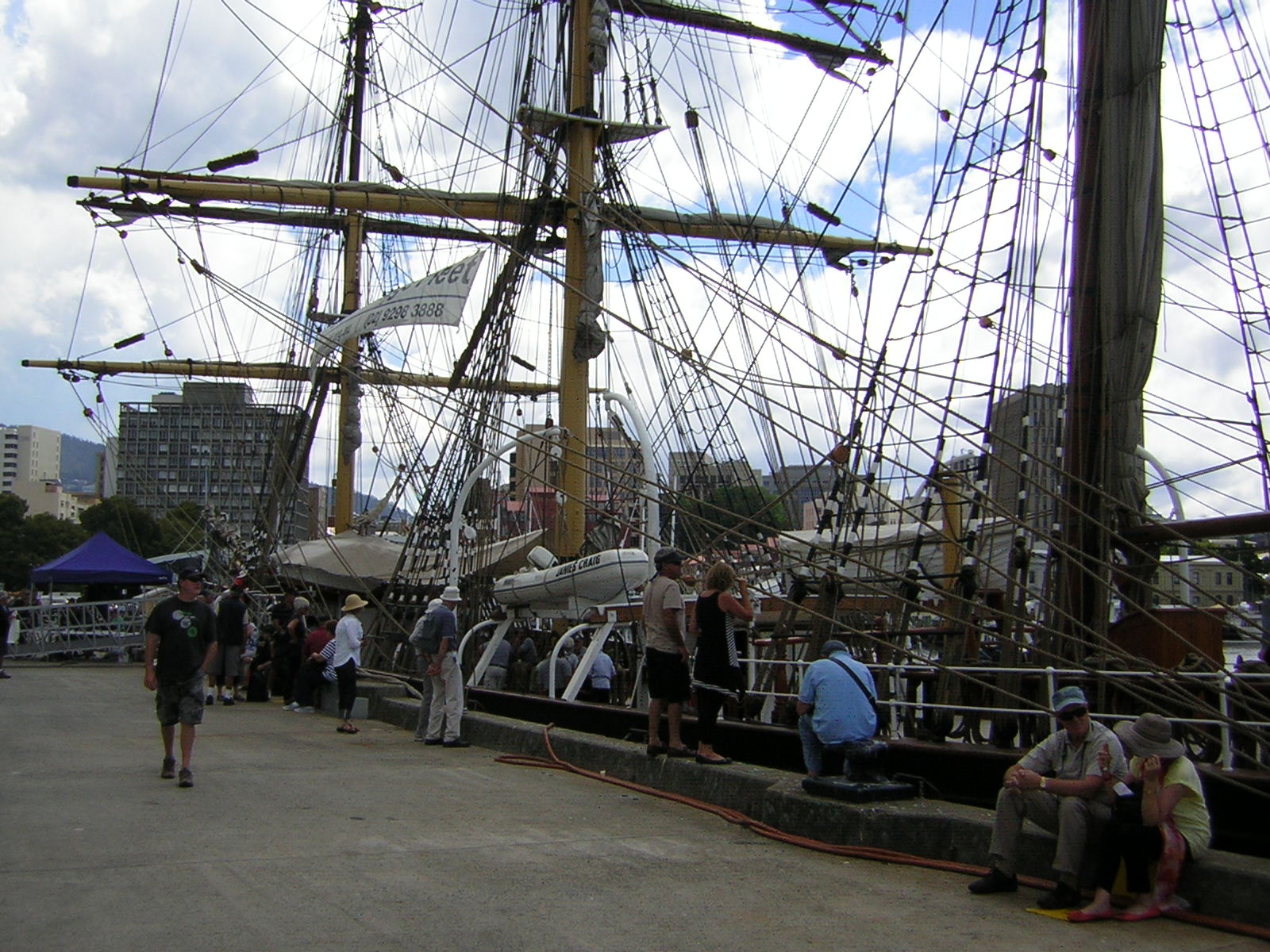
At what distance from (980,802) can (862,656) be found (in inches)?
128

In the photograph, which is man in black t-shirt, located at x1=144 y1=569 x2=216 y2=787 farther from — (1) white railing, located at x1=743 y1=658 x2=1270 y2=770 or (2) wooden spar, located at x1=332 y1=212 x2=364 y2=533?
(2) wooden spar, located at x1=332 y1=212 x2=364 y2=533

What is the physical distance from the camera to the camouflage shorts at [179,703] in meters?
7.74

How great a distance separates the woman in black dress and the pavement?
→ 63 cm

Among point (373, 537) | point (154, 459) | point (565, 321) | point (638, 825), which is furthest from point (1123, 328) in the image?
point (154, 459)

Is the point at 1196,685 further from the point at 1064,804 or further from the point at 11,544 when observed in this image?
the point at 11,544

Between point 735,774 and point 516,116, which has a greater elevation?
point 516,116

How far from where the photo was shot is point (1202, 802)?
5.12m

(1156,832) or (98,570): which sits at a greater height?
(98,570)

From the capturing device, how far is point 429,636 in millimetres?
10367

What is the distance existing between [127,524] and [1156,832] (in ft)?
224

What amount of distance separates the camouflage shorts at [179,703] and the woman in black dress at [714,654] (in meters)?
3.17

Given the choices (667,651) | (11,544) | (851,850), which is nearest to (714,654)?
(667,651)

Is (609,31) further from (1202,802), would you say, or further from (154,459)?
(154,459)

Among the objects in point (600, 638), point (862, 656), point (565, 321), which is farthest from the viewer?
point (565, 321)
